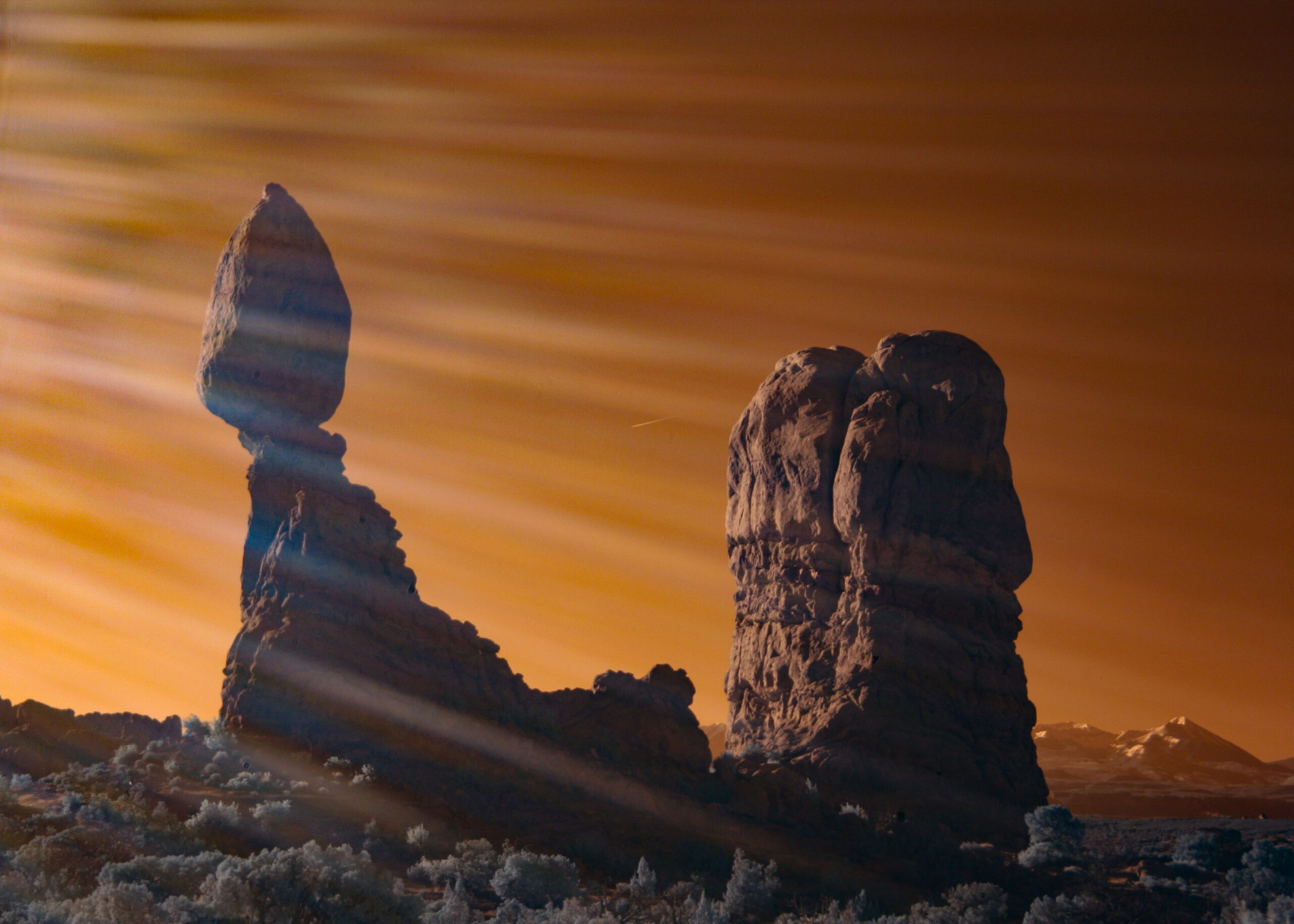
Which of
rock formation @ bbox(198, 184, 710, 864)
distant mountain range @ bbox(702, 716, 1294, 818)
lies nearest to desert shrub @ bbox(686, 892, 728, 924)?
rock formation @ bbox(198, 184, 710, 864)

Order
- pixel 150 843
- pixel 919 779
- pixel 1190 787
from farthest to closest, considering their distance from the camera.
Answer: pixel 1190 787
pixel 919 779
pixel 150 843

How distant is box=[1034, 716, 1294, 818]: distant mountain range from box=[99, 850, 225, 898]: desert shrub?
2378 inches

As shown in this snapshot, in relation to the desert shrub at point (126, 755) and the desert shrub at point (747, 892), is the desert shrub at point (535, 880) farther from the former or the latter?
the desert shrub at point (126, 755)

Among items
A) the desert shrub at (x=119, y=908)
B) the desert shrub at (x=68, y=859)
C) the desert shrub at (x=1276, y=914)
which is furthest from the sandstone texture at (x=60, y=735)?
the desert shrub at (x=1276, y=914)

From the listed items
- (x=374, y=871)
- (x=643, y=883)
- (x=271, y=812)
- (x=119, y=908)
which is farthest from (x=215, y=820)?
(x=643, y=883)

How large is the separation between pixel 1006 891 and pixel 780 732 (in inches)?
490

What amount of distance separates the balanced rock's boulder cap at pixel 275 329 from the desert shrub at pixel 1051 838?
31.9 meters

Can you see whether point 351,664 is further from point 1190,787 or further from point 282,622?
point 1190,787

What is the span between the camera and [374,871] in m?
29.4

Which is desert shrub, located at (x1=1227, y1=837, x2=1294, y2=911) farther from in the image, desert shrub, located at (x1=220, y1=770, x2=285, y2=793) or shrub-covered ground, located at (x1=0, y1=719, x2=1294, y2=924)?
desert shrub, located at (x1=220, y1=770, x2=285, y2=793)

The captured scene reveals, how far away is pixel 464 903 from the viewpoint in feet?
93.8

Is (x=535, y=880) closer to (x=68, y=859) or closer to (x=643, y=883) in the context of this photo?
(x=643, y=883)

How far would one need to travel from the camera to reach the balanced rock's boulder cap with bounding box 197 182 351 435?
141ft

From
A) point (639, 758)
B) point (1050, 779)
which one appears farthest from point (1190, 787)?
point (639, 758)
